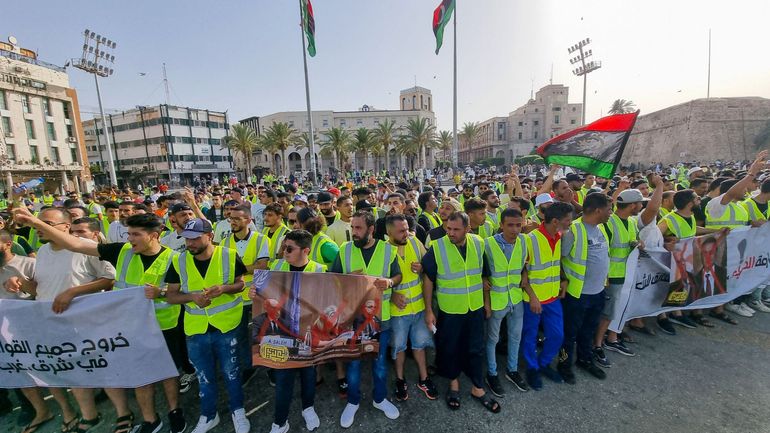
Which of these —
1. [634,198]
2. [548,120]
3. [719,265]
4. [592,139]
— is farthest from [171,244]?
[548,120]

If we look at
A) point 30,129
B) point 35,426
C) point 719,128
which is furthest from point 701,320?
point 30,129

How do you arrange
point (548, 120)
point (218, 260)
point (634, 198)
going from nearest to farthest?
1. point (218, 260)
2. point (634, 198)
3. point (548, 120)

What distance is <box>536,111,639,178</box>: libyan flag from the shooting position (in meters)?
5.06

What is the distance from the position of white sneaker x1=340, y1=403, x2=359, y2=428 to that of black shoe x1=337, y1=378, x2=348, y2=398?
0.99 feet

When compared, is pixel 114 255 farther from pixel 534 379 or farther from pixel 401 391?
pixel 534 379

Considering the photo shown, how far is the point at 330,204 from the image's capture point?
5.54 m

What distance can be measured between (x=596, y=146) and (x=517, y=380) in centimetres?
387

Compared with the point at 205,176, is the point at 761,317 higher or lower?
lower

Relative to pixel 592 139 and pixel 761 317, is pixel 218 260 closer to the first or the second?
pixel 592 139

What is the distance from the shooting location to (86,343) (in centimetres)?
321

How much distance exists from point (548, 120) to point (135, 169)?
268 feet

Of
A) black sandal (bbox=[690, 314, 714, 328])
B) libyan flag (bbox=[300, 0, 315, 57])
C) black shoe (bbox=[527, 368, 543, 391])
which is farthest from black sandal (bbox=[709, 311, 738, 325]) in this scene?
libyan flag (bbox=[300, 0, 315, 57])

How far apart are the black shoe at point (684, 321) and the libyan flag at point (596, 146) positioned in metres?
2.42

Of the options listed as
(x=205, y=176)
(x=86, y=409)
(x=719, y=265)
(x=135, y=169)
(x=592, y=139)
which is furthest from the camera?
(x=205, y=176)
